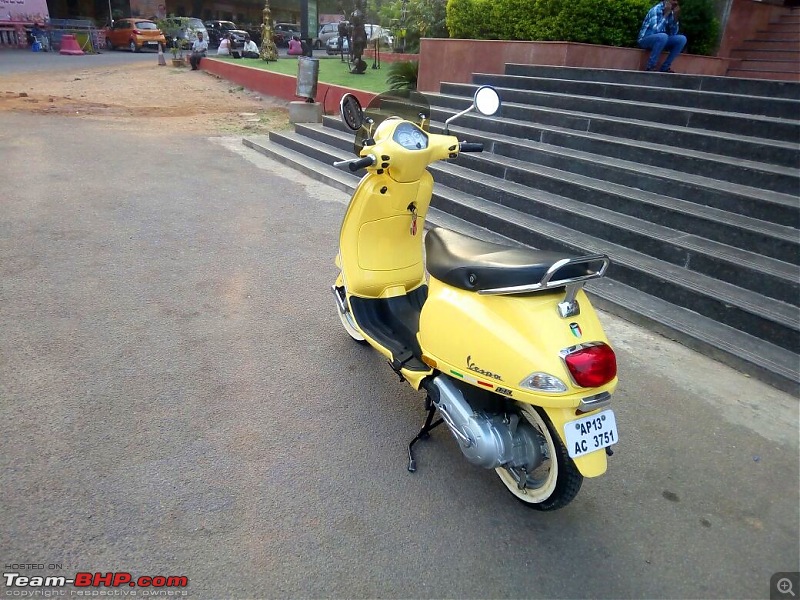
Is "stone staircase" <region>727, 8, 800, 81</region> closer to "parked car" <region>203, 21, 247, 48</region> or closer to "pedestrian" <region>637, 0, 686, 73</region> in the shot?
"pedestrian" <region>637, 0, 686, 73</region>

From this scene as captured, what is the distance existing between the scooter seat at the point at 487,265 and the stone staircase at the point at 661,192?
6.48ft

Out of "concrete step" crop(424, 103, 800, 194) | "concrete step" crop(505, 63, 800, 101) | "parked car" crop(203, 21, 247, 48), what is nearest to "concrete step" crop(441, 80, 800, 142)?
"concrete step" crop(505, 63, 800, 101)

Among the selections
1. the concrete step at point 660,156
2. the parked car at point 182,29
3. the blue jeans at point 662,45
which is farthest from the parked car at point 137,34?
the concrete step at point 660,156

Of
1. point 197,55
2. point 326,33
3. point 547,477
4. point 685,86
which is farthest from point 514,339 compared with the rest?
point 326,33

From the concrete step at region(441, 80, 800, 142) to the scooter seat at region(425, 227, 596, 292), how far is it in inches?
146

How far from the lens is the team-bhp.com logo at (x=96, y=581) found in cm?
194

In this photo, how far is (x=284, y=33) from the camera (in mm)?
34938

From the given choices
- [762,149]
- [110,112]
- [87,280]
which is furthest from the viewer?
[110,112]

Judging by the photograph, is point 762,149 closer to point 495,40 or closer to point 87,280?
point 495,40

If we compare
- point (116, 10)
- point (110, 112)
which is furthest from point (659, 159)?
point (116, 10)

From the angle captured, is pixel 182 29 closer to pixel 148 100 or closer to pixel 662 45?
pixel 148 100

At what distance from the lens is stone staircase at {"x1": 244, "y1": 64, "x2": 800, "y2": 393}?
3668 mm

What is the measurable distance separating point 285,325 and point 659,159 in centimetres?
378

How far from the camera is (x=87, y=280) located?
4.25 meters
